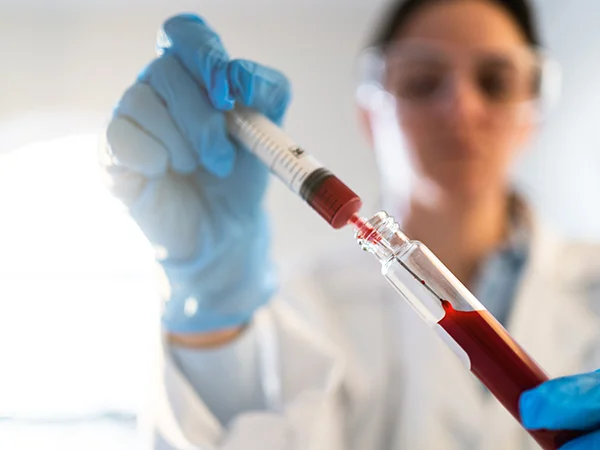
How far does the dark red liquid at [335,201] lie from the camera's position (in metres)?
0.56

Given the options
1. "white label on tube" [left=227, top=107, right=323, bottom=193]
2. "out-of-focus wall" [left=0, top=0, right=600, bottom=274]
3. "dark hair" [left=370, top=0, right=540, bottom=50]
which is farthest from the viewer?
"out-of-focus wall" [left=0, top=0, right=600, bottom=274]

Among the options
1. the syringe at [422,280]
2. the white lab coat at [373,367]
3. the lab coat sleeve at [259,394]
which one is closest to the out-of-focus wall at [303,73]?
the white lab coat at [373,367]

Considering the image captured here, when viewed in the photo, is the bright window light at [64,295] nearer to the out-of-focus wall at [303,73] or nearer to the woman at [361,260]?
the woman at [361,260]

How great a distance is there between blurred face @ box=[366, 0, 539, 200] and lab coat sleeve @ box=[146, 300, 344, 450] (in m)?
0.50

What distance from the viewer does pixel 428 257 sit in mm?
557

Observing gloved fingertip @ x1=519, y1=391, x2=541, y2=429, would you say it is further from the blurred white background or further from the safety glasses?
the safety glasses

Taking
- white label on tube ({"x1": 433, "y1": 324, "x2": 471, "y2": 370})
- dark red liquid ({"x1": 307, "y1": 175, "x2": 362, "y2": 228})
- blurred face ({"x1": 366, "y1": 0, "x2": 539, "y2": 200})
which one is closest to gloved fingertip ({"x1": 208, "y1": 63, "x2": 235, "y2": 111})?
dark red liquid ({"x1": 307, "y1": 175, "x2": 362, "y2": 228})

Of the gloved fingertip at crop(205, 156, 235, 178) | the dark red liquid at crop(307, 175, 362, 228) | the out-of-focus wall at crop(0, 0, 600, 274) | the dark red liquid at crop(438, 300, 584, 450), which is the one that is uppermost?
the out-of-focus wall at crop(0, 0, 600, 274)

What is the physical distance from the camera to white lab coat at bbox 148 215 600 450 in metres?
0.86

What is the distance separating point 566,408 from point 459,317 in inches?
4.8

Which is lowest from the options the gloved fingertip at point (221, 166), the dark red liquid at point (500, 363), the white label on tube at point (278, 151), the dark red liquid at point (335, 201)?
the dark red liquid at point (500, 363)

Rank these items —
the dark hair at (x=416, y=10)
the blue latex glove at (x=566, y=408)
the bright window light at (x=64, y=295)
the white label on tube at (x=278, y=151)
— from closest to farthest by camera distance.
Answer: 1. the blue latex glove at (x=566, y=408)
2. the white label on tube at (x=278, y=151)
3. the bright window light at (x=64, y=295)
4. the dark hair at (x=416, y=10)

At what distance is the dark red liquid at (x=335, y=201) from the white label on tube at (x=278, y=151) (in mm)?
24

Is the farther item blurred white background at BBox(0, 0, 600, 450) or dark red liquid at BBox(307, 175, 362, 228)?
blurred white background at BBox(0, 0, 600, 450)
